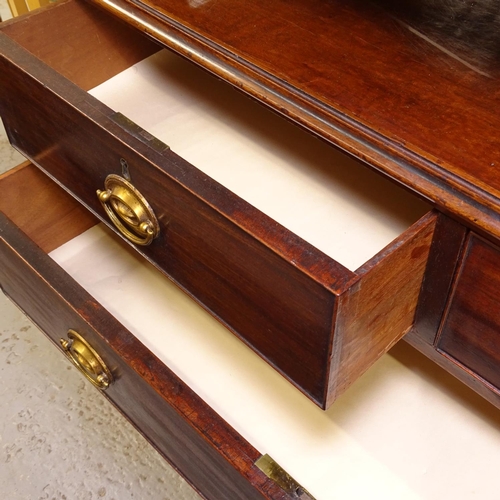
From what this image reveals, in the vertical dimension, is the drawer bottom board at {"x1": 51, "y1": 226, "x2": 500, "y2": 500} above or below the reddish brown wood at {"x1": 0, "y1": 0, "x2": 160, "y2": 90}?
below

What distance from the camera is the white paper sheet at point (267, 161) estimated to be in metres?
0.75

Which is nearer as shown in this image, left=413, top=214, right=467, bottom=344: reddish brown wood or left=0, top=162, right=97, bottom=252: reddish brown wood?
left=413, top=214, right=467, bottom=344: reddish brown wood

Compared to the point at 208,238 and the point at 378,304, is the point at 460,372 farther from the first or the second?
the point at 208,238

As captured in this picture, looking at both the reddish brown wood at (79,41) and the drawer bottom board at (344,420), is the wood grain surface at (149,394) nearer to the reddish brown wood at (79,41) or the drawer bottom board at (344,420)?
the drawer bottom board at (344,420)

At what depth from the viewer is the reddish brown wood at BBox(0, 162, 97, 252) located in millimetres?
943

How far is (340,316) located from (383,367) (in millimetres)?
338

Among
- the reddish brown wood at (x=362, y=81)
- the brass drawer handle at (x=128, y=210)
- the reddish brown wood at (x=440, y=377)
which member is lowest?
the reddish brown wood at (x=440, y=377)

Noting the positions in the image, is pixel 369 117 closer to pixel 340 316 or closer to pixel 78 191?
pixel 340 316

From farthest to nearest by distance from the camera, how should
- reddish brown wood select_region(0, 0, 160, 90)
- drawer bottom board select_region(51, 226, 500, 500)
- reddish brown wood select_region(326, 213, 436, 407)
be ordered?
reddish brown wood select_region(0, 0, 160, 90), drawer bottom board select_region(51, 226, 500, 500), reddish brown wood select_region(326, 213, 436, 407)

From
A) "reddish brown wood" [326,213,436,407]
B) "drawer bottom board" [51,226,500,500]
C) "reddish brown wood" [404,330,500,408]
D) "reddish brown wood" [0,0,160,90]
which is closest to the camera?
"reddish brown wood" [326,213,436,407]

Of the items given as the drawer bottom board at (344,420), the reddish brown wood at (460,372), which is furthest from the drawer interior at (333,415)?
the reddish brown wood at (460,372)

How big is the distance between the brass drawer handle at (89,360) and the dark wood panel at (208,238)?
0.13 m

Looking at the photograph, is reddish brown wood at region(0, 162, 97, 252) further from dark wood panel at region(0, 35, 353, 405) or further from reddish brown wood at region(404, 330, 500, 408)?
reddish brown wood at region(404, 330, 500, 408)

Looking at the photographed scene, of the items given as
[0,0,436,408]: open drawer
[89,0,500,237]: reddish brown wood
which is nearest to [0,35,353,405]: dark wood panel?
[0,0,436,408]: open drawer
